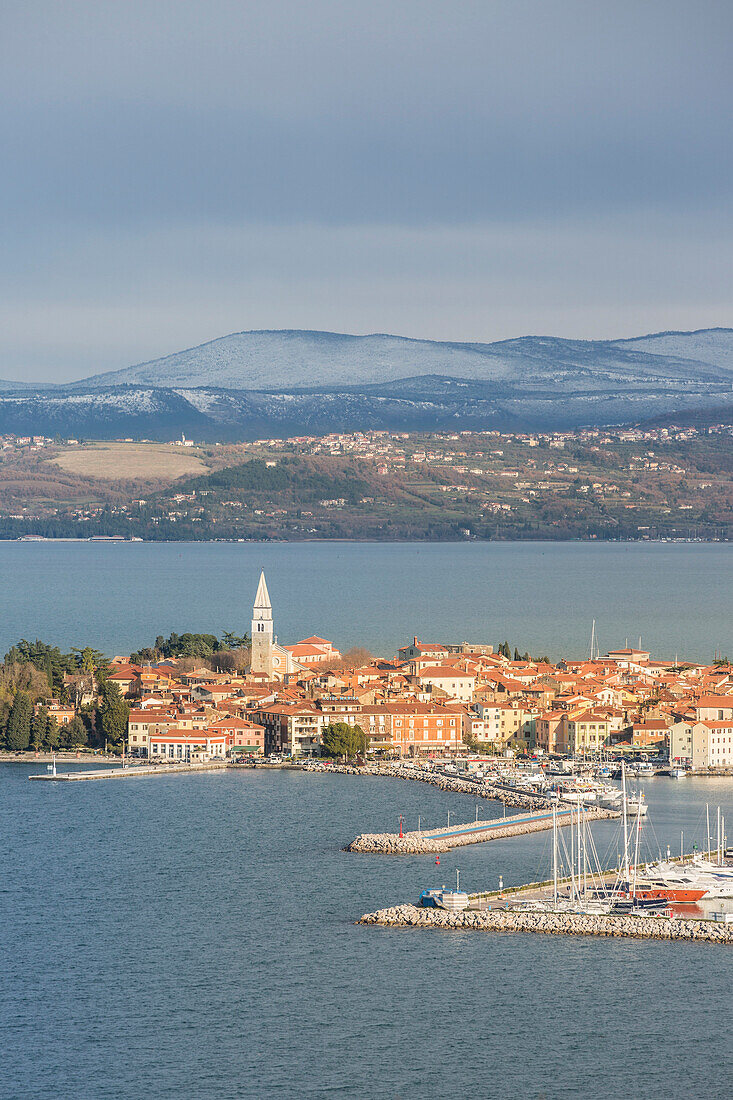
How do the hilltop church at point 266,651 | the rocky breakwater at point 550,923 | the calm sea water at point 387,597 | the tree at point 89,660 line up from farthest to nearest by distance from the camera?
the calm sea water at point 387,597, the hilltop church at point 266,651, the tree at point 89,660, the rocky breakwater at point 550,923

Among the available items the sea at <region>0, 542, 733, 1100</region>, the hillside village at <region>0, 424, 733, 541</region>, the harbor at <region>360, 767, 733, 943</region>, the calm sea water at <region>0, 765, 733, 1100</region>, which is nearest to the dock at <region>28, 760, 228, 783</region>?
the sea at <region>0, 542, 733, 1100</region>

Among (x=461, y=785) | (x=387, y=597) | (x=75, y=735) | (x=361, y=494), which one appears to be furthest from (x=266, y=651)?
(x=361, y=494)

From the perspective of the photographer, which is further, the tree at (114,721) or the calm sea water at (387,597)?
the calm sea water at (387,597)

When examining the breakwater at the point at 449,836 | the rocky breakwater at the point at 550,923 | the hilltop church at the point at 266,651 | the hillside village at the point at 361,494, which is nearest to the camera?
the rocky breakwater at the point at 550,923

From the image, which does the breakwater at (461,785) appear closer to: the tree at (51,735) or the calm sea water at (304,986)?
the calm sea water at (304,986)

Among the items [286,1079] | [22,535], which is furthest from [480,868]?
[22,535]

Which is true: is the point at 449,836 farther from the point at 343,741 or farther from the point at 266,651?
the point at 266,651

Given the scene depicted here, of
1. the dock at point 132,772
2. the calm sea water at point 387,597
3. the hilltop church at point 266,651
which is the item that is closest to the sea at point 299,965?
the dock at point 132,772
